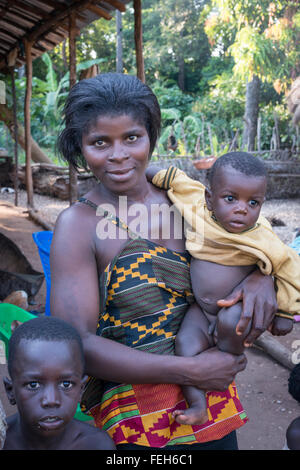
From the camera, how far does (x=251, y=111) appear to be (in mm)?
13398

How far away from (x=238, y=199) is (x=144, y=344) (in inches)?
21.9

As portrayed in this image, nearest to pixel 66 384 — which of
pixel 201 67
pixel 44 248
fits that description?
pixel 44 248

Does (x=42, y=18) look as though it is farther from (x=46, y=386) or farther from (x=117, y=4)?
(x=46, y=386)

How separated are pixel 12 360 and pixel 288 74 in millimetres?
12501

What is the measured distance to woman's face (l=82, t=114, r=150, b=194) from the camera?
1417mm

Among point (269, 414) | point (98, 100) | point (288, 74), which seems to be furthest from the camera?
point (288, 74)

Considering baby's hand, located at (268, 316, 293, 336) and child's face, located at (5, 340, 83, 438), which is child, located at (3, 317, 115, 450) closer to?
child's face, located at (5, 340, 83, 438)

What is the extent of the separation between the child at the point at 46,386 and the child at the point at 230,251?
346 mm

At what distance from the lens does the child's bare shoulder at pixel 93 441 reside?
1.39 meters

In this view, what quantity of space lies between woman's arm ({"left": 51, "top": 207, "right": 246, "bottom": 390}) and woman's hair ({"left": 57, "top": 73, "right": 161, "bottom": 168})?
0.33m

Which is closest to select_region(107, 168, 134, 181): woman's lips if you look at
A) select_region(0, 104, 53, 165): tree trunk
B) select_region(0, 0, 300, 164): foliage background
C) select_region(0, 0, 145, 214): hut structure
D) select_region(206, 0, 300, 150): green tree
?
select_region(0, 0, 145, 214): hut structure
